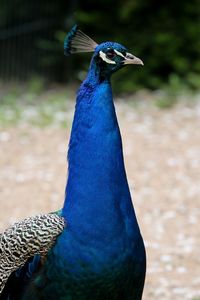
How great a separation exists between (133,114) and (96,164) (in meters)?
4.47

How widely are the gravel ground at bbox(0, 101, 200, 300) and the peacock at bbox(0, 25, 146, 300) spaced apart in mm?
1361

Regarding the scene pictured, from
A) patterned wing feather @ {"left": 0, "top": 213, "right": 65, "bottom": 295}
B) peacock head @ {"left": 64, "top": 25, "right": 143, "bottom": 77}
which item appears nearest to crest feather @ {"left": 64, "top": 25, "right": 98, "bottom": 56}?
peacock head @ {"left": 64, "top": 25, "right": 143, "bottom": 77}

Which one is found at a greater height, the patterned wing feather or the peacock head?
the peacock head

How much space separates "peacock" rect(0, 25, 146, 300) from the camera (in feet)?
8.70

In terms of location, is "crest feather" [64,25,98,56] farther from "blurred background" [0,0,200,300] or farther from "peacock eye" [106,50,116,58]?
"blurred background" [0,0,200,300]

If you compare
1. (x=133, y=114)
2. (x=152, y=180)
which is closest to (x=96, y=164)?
(x=152, y=180)

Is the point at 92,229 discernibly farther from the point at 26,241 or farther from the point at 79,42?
the point at 79,42

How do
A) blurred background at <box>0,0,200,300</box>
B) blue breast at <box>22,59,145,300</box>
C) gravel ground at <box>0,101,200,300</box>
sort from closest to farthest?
blue breast at <box>22,59,145,300</box>, gravel ground at <box>0,101,200,300</box>, blurred background at <box>0,0,200,300</box>

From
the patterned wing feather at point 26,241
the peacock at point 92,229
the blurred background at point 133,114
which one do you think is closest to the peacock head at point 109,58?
the peacock at point 92,229

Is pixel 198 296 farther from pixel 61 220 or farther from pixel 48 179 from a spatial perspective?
pixel 48 179

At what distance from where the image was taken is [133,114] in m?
7.16

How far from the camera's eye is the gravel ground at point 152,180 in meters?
4.39

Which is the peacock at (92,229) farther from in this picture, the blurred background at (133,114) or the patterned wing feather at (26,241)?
the blurred background at (133,114)

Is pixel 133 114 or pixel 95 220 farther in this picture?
pixel 133 114
